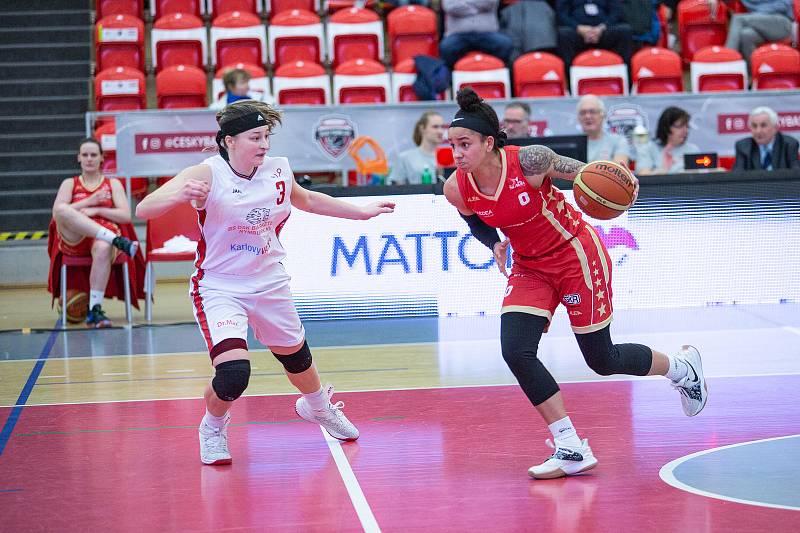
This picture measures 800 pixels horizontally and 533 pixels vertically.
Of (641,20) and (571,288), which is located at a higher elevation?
(641,20)

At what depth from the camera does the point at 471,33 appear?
1348 cm

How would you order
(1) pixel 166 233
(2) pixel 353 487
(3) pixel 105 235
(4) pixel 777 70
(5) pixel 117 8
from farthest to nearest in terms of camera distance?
(5) pixel 117 8, (4) pixel 777 70, (1) pixel 166 233, (3) pixel 105 235, (2) pixel 353 487

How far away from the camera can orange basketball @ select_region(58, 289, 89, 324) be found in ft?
33.3

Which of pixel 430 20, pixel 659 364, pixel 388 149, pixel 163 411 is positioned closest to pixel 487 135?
pixel 659 364

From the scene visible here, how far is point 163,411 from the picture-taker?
6508mm

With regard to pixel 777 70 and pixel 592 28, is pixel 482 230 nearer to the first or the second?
pixel 592 28

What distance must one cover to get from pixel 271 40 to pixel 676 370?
31.8ft

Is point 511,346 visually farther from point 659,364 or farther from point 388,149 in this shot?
point 388,149

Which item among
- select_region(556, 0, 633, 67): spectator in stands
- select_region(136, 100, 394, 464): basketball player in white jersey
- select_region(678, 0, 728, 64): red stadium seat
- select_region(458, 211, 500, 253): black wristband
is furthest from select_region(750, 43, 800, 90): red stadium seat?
select_region(136, 100, 394, 464): basketball player in white jersey

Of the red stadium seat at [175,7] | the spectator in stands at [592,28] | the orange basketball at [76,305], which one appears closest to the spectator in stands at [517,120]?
the orange basketball at [76,305]

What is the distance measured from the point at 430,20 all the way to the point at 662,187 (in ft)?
17.6

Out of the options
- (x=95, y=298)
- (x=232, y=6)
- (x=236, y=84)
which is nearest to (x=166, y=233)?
(x=95, y=298)

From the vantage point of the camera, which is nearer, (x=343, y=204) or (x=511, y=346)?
(x=511, y=346)

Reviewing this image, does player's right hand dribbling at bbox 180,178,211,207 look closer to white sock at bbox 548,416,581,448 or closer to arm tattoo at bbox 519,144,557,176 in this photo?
arm tattoo at bbox 519,144,557,176
